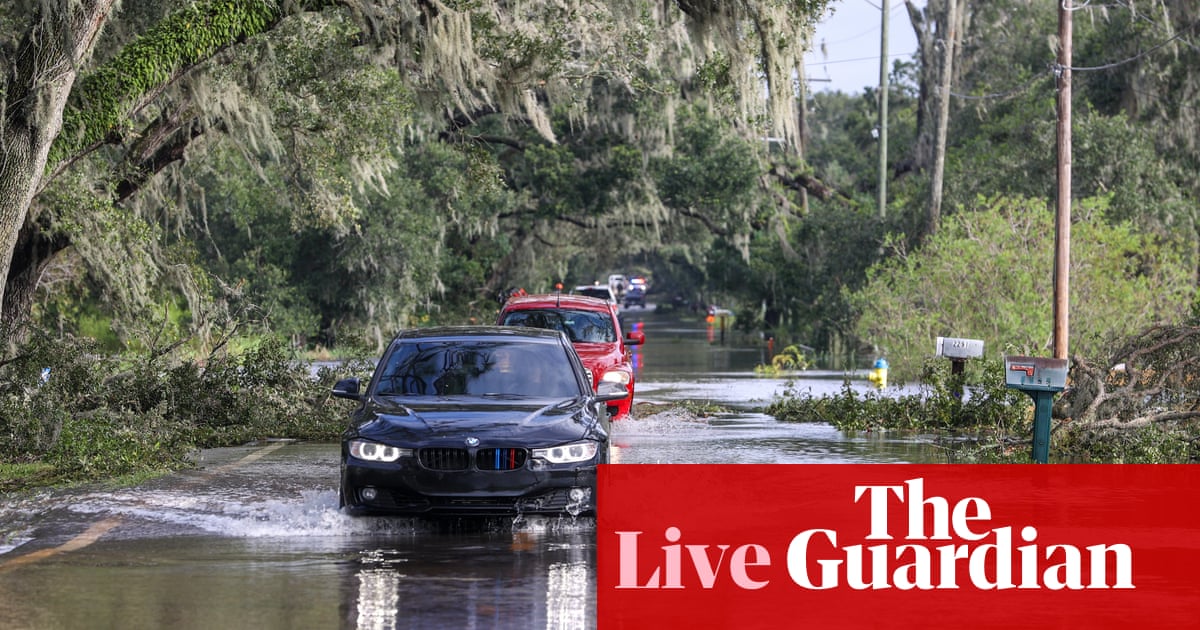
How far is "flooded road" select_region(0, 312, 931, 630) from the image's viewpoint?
8391 mm

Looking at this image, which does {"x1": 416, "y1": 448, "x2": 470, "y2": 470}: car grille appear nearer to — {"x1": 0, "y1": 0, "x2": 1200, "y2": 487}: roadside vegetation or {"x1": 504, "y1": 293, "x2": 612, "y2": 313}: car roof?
{"x1": 0, "y1": 0, "x2": 1200, "y2": 487}: roadside vegetation

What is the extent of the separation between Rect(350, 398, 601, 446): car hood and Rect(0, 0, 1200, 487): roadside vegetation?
13.7 ft

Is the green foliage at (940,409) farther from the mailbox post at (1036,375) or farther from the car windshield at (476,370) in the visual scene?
the car windshield at (476,370)

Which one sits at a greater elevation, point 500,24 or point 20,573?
point 500,24

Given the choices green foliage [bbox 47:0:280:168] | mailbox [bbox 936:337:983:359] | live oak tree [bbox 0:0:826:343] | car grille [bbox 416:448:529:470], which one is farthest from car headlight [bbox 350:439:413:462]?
mailbox [bbox 936:337:983:359]

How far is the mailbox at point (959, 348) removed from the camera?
767 inches

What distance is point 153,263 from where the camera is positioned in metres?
23.6

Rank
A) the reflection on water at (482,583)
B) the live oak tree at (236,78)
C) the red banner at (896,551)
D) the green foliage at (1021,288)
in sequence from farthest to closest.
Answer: the green foliage at (1021,288) < the live oak tree at (236,78) < the red banner at (896,551) < the reflection on water at (482,583)

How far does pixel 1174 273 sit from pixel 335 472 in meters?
17.3

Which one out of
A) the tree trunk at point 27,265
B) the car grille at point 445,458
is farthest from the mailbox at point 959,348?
the tree trunk at point 27,265

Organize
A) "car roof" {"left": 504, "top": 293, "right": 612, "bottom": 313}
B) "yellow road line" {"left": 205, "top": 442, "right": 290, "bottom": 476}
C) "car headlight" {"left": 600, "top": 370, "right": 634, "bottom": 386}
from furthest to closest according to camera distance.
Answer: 1. "car roof" {"left": 504, "top": 293, "right": 612, "bottom": 313}
2. "car headlight" {"left": 600, "top": 370, "right": 634, "bottom": 386}
3. "yellow road line" {"left": 205, "top": 442, "right": 290, "bottom": 476}

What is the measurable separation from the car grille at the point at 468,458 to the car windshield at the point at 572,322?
10.4 m

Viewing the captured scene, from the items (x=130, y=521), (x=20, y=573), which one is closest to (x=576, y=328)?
Result: (x=130, y=521)

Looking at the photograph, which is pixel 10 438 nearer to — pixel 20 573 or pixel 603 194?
pixel 20 573
